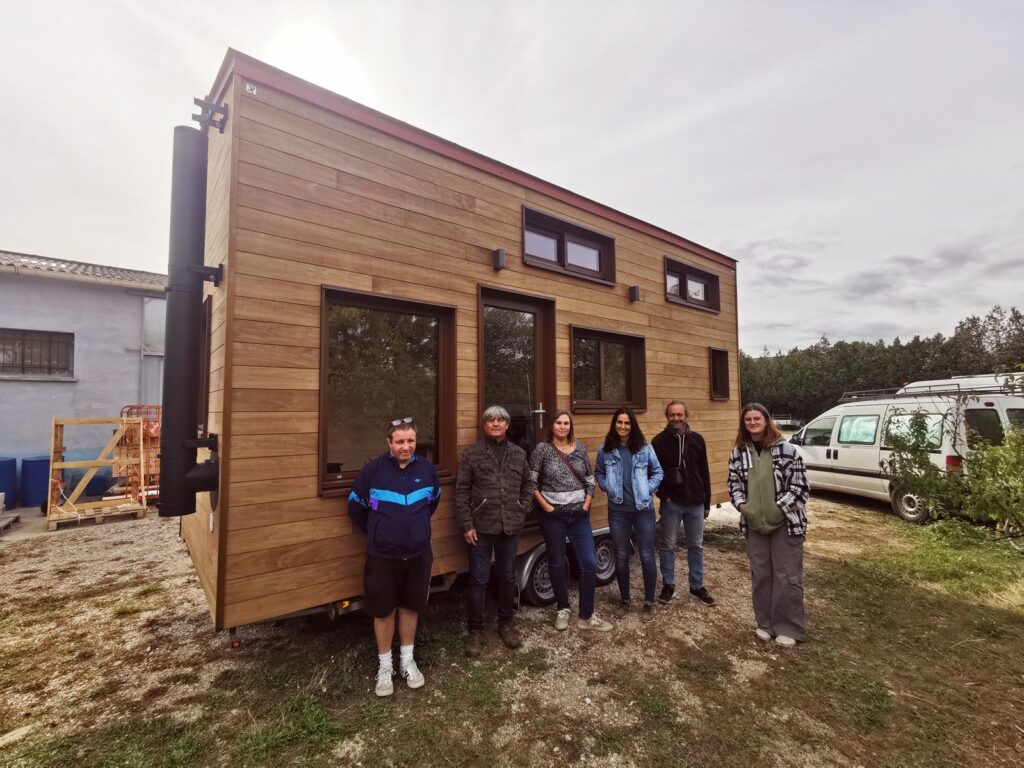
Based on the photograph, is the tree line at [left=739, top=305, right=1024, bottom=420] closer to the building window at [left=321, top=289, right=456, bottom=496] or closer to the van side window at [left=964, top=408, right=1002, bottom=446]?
the van side window at [left=964, top=408, right=1002, bottom=446]

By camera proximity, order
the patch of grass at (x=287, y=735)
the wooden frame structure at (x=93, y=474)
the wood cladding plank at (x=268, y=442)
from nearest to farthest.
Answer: the patch of grass at (x=287, y=735), the wood cladding plank at (x=268, y=442), the wooden frame structure at (x=93, y=474)

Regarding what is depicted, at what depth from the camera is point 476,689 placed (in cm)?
291

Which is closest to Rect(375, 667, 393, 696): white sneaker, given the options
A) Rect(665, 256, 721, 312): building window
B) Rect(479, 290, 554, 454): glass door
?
Rect(479, 290, 554, 454): glass door

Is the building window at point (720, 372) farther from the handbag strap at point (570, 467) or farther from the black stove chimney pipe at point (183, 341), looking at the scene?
the black stove chimney pipe at point (183, 341)

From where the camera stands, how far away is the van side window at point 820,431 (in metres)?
8.85

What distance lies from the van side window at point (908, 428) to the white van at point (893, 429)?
11mm

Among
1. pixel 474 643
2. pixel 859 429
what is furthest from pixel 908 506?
pixel 474 643

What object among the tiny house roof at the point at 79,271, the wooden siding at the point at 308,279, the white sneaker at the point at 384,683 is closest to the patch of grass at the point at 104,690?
the wooden siding at the point at 308,279

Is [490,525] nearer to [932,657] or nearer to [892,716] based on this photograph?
[892,716]

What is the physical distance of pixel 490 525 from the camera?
337 centimetres

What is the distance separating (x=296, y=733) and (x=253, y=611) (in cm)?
71

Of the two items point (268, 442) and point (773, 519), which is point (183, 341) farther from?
point (773, 519)

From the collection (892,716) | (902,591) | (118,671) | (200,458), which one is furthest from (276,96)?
(902,591)

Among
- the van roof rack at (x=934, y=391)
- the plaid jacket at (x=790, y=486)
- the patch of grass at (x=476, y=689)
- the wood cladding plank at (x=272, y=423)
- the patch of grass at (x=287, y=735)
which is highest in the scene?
the van roof rack at (x=934, y=391)
